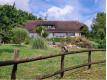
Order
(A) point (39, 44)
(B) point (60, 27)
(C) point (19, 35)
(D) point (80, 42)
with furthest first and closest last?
(B) point (60, 27), (D) point (80, 42), (C) point (19, 35), (A) point (39, 44)

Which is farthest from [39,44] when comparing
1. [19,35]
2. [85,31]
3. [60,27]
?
[60,27]

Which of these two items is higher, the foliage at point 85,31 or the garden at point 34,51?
the foliage at point 85,31

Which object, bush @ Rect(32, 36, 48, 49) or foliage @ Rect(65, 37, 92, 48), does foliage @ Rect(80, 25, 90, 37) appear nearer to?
foliage @ Rect(65, 37, 92, 48)

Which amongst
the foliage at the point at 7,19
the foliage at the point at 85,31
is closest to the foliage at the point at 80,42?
the foliage at the point at 7,19

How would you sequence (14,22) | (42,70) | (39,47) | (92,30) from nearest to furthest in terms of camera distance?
(42,70) < (39,47) < (14,22) < (92,30)

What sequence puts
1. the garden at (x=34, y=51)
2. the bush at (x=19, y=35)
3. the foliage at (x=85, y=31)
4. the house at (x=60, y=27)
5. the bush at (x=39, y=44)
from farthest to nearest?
the house at (x=60, y=27)
the foliage at (x=85, y=31)
the bush at (x=19, y=35)
the bush at (x=39, y=44)
the garden at (x=34, y=51)

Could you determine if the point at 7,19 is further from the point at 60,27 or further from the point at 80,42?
the point at 60,27

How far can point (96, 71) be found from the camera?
1421 cm

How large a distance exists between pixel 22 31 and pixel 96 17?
1616 inches

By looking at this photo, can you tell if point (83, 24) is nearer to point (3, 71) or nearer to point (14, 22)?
point (14, 22)

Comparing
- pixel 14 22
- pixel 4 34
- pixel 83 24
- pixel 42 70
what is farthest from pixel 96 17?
pixel 42 70

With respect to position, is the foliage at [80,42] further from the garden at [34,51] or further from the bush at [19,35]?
the bush at [19,35]

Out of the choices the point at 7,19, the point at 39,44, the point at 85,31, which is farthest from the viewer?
the point at 85,31

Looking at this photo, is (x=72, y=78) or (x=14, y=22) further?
(x=14, y=22)
